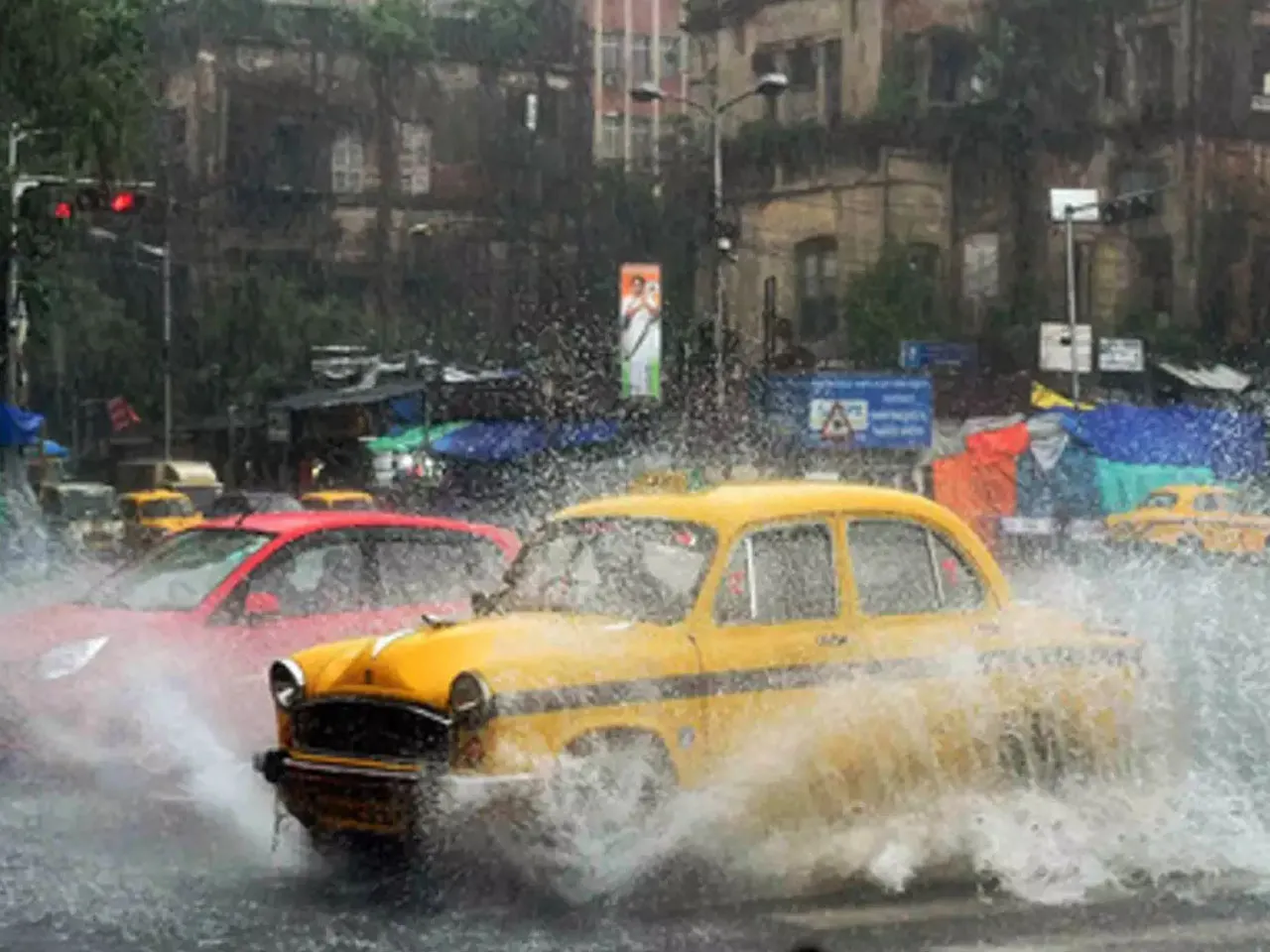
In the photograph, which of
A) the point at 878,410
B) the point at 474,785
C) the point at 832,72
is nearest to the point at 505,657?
the point at 474,785

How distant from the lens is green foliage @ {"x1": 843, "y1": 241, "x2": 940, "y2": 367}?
50.3 m

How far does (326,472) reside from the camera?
175ft

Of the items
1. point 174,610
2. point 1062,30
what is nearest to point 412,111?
point 1062,30

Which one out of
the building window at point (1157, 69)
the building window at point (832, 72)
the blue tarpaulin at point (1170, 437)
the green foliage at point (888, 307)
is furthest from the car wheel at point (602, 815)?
the building window at point (832, 72)

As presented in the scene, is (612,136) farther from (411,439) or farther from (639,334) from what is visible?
(639,334)

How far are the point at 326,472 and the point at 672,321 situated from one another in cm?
1105

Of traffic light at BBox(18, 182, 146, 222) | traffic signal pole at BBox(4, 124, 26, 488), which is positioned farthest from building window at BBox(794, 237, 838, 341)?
traffic light at BBox(18, 182, 146, 222)

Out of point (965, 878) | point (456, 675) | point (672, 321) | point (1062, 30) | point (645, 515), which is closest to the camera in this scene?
point (456, 675)

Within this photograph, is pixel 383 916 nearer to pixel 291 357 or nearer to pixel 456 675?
pixel 456 675

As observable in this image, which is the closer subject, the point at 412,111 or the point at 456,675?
the point at 456,675

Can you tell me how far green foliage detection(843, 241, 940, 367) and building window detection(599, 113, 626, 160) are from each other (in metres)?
17.6

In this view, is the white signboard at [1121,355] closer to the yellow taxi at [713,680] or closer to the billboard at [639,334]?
the billboard at [639,334]

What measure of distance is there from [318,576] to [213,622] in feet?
2.24

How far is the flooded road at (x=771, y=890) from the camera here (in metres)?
6.91
